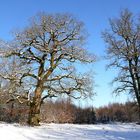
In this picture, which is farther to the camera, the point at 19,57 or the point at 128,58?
the point at 128,58

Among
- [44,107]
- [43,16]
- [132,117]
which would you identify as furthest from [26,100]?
[132,117]

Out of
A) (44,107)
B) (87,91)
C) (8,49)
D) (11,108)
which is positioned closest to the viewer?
(8,49)

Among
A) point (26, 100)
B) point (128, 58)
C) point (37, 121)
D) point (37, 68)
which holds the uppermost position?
point (128, 58)

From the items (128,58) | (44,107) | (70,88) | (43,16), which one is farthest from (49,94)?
(44,107)

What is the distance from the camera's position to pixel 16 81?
30.6 metres

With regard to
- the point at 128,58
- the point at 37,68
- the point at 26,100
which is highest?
the point at 128,58

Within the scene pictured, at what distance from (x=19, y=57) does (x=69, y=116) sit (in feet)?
59.9

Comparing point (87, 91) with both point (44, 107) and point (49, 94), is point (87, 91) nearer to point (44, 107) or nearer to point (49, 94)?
point (49, 94)

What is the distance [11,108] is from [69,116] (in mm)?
8649

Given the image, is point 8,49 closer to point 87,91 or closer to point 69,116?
point 87,91

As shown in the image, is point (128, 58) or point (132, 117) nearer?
point (128, 58)

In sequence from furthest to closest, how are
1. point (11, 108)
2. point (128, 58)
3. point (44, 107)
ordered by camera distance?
point (44, 107), point (11, 108), point (128, 58)

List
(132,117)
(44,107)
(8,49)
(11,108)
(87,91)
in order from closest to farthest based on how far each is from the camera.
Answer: (8,49)
(87,91)
(11,108)
(44,107)
(132,117)

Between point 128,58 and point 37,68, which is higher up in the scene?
point 128,58
